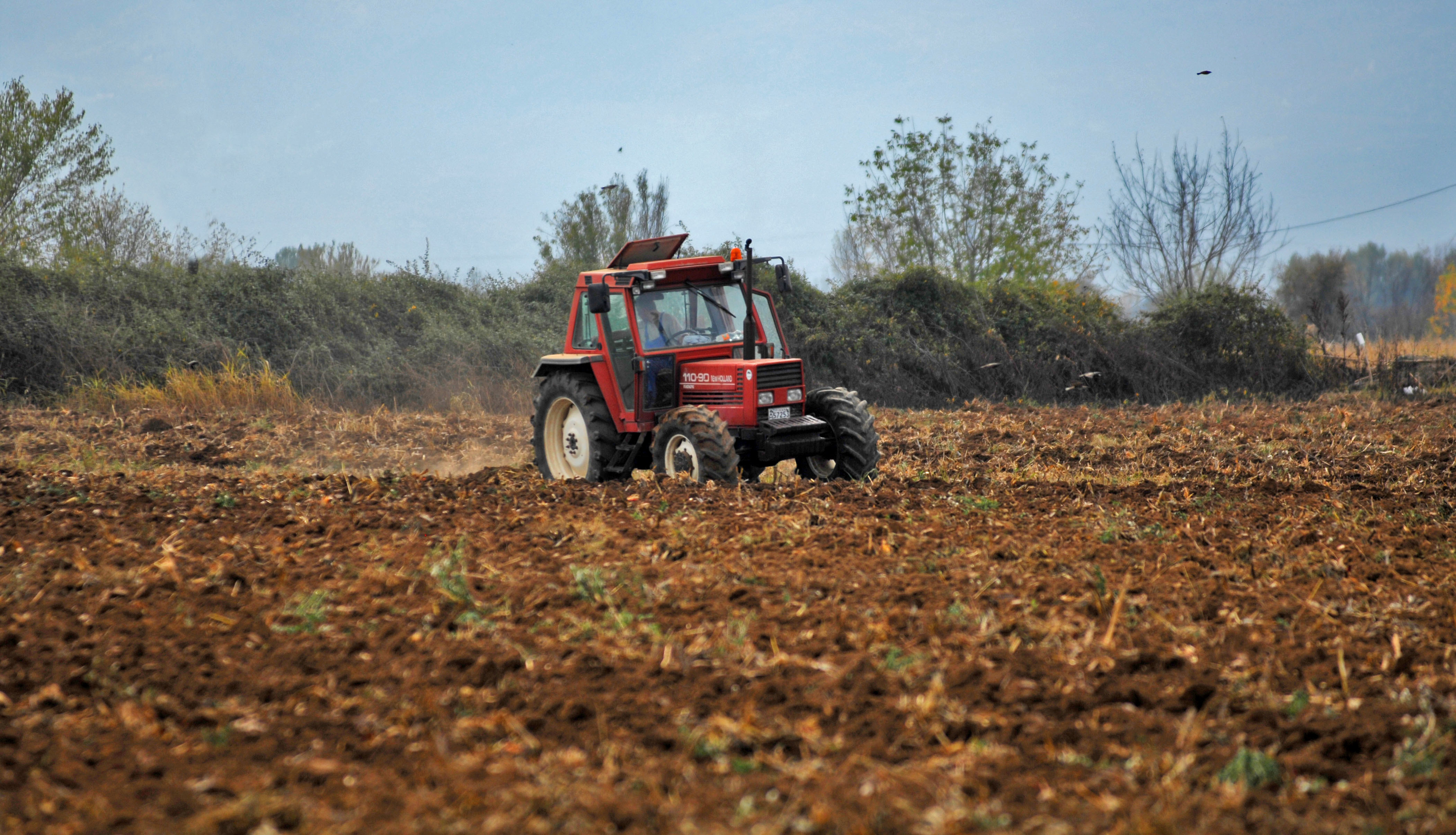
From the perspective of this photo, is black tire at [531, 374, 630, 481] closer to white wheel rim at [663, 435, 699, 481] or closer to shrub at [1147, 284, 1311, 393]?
white wheel rim at [663, 435, 699, 481]

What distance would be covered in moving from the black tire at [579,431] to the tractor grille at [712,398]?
730 millimetres

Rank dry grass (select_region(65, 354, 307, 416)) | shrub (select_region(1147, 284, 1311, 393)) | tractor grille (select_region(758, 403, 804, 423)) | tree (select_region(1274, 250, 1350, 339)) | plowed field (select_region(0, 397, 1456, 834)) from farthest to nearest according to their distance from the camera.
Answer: tree (select_region(1274, 250, 1350, 339)), shrub (select_region(1147, 284, 1311, 393)), dry grass (select_region(65, 354, 307, 416)), tractor grille (select_region(758, 403, 804, 423)), plowed field (select_region(0, 397, 1456, 834))

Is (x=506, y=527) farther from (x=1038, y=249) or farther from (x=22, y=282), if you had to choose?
(x=1038, y=249)

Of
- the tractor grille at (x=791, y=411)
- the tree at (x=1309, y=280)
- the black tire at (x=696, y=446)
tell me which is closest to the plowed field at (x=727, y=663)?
the black tire at (x=696, y=446)

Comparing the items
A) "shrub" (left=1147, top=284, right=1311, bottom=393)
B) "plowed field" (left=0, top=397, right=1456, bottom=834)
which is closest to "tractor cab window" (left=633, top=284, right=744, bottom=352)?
"plowed field" (left=0, top=397, right=1456, bottom=834)

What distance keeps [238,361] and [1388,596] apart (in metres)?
17.2

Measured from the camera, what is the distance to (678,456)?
8180 millimetres

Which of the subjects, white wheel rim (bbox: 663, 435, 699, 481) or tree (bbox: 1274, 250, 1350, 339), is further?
tree (bbox: 1274, 250, 1350, 339)

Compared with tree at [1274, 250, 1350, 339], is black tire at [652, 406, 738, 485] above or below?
below

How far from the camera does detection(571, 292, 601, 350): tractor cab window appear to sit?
9.18m

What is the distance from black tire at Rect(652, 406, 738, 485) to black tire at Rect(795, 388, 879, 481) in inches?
36.3

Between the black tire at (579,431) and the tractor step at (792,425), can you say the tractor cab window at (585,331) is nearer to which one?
the black tire at (579,431)

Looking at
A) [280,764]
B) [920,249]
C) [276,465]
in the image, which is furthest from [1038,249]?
[280,764]

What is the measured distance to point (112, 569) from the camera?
5398mm
